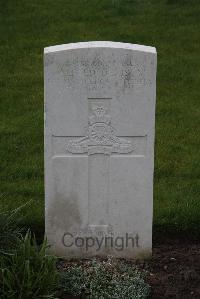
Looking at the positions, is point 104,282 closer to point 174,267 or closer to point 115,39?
point 174,267

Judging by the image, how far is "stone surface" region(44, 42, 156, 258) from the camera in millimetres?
4930

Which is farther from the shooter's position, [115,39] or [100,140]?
[115,39]

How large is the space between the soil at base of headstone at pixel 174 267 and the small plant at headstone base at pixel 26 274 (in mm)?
758

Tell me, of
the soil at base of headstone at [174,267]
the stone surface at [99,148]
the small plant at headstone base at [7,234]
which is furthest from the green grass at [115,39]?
the small plant at headstone base at [7,234]

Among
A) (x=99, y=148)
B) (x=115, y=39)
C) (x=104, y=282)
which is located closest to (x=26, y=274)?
(x=104, y=282)

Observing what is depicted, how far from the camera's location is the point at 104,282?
482cm

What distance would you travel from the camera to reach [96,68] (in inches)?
194

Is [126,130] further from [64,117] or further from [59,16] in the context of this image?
[59,16]

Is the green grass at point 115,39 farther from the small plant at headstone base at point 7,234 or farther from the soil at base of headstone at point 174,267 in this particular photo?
the small plant at headstone base at point 7,234

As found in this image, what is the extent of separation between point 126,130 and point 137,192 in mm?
478

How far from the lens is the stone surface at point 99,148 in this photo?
194 inches

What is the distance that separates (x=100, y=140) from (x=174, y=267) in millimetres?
1084

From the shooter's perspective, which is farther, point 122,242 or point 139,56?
point 122,242

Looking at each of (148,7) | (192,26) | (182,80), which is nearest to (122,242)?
(182,80)
